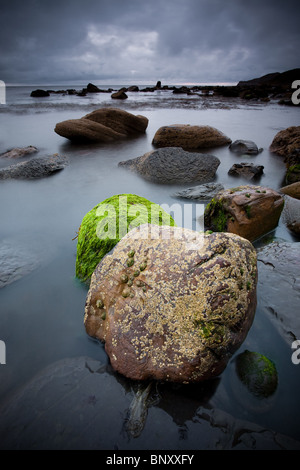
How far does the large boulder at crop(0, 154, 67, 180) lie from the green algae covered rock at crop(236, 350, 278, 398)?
716 cm

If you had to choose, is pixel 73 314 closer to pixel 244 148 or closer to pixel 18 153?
pixel 18 153

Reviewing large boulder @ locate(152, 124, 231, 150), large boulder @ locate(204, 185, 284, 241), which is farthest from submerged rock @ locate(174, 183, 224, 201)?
large boulder @ locate(152, 124, 231, 150)

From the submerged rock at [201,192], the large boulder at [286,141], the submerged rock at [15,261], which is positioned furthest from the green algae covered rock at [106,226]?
the large boulder at [286,141]

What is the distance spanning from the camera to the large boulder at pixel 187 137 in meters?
10.1

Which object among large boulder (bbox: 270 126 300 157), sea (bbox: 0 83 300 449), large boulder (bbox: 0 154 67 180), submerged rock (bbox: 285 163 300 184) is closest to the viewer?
sea (bbox: 0 83 300 449)

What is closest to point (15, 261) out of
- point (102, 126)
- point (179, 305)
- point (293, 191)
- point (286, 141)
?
point (179, 305)

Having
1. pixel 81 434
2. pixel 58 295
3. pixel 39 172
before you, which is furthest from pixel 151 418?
pixel 39 172

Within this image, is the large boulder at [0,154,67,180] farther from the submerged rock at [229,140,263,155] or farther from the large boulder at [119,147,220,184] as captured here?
the submerged rock at [229,140,263,155]

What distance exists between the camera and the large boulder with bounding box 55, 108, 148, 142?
427 inches

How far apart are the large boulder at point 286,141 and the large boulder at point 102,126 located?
6.37 m

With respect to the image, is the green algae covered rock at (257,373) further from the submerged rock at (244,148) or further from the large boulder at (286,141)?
the submerged rock at (244,148)

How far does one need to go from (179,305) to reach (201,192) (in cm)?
449
